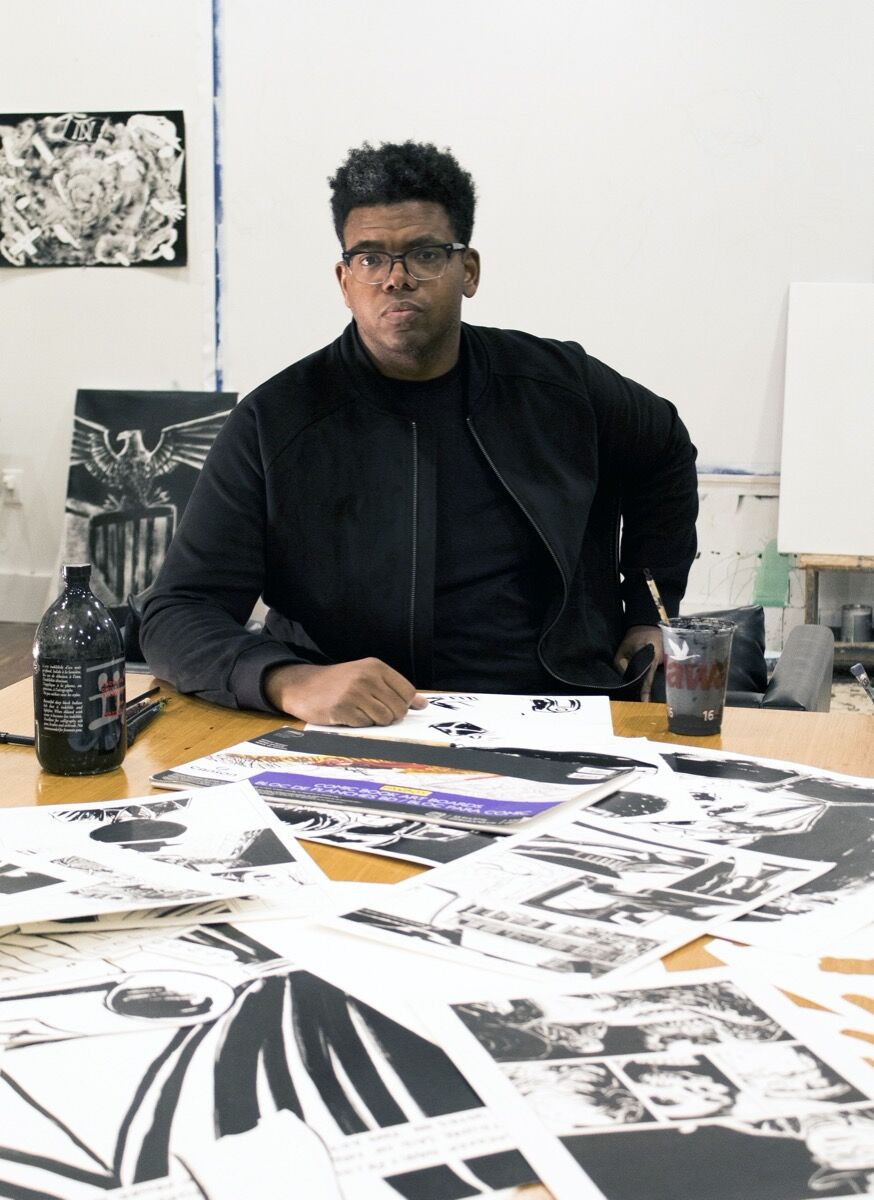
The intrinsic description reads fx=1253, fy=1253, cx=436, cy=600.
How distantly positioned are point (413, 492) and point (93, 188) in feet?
10.6

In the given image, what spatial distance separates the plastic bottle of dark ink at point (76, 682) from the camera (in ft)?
4.04

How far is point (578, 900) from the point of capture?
900 mm

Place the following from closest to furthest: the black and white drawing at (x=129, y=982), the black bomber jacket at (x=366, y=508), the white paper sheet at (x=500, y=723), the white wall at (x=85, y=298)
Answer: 1. the black and white drawing at (x=129, y=982)
2. the white paper sheet at (x=500, y=723)
3. the black bomber jacket at (x=366, y=508)
4. the white wall at (x=85, y=298)

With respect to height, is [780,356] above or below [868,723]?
above

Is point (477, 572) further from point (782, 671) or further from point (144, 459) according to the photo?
point (144, 459)

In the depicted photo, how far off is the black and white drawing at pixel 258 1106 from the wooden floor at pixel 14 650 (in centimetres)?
333

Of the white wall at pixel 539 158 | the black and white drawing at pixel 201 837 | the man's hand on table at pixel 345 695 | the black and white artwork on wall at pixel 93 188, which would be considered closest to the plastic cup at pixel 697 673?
the man's hand on table at pixel 345 695

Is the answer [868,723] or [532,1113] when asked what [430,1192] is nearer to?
[532,1113]

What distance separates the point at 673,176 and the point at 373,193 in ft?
8.54

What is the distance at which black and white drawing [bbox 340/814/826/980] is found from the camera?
2.69 feet

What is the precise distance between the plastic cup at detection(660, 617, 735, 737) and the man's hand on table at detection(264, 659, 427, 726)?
0.30 metres

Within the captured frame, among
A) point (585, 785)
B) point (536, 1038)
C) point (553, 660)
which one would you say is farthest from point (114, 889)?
point (553, 660)

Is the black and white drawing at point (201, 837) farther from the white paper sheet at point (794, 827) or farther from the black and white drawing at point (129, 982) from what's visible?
the white paper sheet at point (794, 827)

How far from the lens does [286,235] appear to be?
4.44 metres
